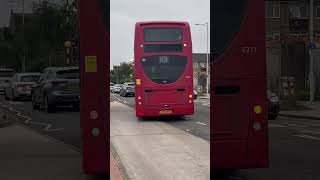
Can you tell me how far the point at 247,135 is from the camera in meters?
7.31

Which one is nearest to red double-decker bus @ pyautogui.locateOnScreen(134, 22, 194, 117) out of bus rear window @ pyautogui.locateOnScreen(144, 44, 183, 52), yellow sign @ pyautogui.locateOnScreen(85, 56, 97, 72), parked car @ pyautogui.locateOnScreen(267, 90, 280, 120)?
bus rear window @ pyautogui.locateOnScreen(144, 44, 183, 52)

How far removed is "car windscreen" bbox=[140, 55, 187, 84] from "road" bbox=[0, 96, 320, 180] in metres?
2.17

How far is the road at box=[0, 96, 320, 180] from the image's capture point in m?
9.28

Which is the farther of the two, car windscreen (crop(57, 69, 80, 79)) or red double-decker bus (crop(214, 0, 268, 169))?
car windscreen (crop(57, 69, 80, 79))

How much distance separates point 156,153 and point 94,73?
2.05 metres

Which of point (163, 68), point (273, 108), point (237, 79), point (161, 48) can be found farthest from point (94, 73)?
point (273, 108)

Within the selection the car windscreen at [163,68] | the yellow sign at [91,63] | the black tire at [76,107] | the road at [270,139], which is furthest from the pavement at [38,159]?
the black tire at [76,107]

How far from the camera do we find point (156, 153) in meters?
8.72

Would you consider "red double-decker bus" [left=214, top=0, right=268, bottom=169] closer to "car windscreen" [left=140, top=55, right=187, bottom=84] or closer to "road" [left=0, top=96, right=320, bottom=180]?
"road" [left=0, top=96, right=320, bottom=180]

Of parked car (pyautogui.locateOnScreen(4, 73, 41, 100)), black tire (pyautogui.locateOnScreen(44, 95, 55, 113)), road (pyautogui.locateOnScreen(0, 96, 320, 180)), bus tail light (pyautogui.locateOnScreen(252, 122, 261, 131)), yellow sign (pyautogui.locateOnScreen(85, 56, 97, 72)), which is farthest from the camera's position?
parked car (pyautogui.locateOnScreen(4, 73, 41, 100))

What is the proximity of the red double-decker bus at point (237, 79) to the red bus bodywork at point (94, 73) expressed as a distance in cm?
129

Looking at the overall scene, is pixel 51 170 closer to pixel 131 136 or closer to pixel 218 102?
pixel 131 136

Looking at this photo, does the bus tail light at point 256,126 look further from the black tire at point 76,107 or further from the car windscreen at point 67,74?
the black tire at point 76,107

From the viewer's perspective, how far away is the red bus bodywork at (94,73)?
7.14 metres
